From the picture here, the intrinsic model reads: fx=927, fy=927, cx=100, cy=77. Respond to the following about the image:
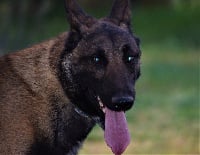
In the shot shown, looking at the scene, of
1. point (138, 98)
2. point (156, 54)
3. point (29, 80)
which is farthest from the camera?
point (156, 54)

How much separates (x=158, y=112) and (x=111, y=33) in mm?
8362

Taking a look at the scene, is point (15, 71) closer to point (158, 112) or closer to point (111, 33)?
point (111, 33)

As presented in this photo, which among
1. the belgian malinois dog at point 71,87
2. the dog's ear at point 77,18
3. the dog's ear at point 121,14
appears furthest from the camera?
the dog's ear at point 121,14

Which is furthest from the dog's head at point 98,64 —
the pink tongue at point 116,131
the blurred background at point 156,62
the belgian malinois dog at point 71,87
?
the blurred background at point 156,62

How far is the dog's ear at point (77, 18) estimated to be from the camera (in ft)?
24.5

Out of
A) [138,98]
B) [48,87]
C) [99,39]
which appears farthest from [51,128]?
[138,98]

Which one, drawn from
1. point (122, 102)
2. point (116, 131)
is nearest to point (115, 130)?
point (116, 131)

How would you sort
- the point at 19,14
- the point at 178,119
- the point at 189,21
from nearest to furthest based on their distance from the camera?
the point at 178,119, the point at 19,14, the point at 189,21

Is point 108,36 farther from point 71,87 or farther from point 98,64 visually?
point 71,87

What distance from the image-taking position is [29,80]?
7.46 meters

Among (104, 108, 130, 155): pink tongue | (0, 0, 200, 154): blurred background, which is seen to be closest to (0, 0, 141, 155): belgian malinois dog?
(104, 108, 130, 155): pink tongue

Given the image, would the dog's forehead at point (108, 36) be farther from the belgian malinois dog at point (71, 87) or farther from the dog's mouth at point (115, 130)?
the dog's mouth at point (115, 130)

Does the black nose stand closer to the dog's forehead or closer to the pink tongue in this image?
the pink tongue

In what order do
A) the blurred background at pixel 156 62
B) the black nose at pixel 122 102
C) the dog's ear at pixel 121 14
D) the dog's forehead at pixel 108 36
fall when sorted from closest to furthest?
the black nose at pixel 122 102 < the dog's forehead at pixel 108 36 < the dog's ear at pixel 121 14 < the blurred background at pixel 156 62
